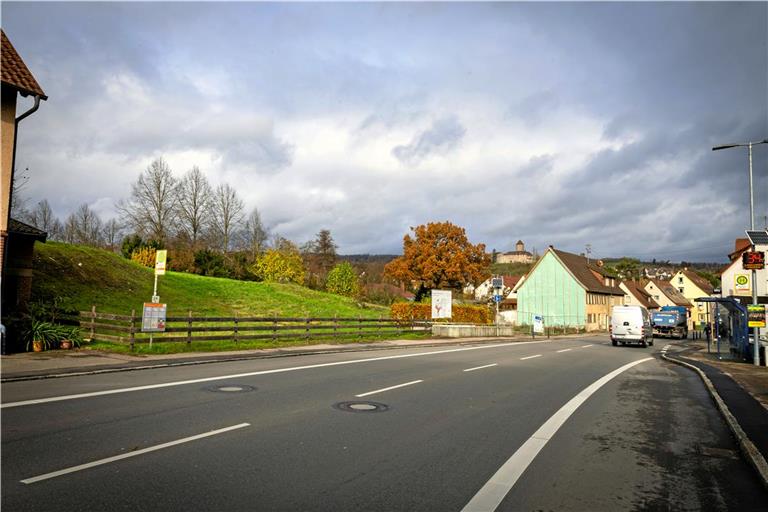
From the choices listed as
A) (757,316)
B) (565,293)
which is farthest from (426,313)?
(565,293)

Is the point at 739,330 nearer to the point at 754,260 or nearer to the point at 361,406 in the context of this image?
the point at 754,260

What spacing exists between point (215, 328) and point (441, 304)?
1896 cm

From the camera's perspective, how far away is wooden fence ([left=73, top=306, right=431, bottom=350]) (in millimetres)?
18641

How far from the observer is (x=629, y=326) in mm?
33938

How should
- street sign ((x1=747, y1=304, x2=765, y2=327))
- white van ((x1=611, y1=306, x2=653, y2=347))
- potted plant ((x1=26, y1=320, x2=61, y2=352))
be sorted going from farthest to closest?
white van ((x1=611, y1=306, x2=653, y2=347)), street sign ((x1=747, y1=304, x2=765, y2=327)), potted plant ((x1=26, y1=320, x2=61, y2=352))

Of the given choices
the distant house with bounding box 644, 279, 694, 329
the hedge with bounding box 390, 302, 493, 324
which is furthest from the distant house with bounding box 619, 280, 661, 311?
the hedge with bounding box 390, 302, 493, 324

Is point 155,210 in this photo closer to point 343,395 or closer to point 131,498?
point 343,395

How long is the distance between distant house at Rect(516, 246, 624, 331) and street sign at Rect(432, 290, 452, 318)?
31.1 m

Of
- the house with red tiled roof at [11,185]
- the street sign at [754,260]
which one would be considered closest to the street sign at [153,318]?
the house with red tiled roof at [11,185]

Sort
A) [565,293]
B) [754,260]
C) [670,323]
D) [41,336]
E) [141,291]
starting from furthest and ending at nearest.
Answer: [565,293] → [670,323] → [141,291] → [754,260] → [41,336]

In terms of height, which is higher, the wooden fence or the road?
the wooden fence

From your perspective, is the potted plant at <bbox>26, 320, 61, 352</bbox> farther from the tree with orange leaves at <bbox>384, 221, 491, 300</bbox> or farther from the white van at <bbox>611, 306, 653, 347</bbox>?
the tree with orange leaves at <bbox>384, 221, 491, 300</bbox>

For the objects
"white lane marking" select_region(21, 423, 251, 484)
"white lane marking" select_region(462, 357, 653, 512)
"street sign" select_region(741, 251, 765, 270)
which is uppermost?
"street sign" select_region(741, 251, 765, 270)

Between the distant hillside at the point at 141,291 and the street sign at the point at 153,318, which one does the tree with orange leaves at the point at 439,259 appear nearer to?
the distant hillside at the point at 141,291
